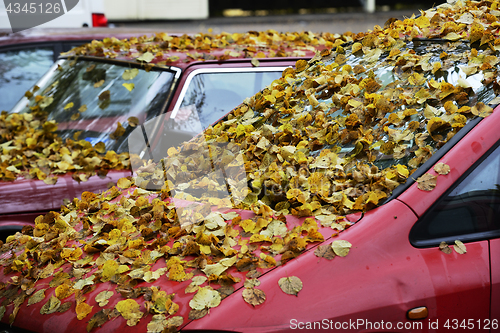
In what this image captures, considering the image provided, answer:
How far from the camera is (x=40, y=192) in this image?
2.87m

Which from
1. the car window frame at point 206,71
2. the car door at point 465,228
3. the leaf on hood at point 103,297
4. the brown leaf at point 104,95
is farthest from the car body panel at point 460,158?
the brown leaf at point 104,95

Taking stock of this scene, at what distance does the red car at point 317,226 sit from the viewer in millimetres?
1549

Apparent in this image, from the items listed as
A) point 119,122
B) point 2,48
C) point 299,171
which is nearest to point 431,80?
point 299,171

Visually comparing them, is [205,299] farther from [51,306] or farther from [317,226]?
[51,306]

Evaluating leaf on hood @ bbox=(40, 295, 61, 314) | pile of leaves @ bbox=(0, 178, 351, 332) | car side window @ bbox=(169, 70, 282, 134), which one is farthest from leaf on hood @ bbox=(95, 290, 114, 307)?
car side window @ bbox=(169, 70, 282, 134)

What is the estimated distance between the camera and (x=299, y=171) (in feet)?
6.66

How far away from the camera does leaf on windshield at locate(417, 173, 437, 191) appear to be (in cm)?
166

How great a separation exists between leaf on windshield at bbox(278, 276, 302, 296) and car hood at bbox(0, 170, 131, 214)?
5.77 ft

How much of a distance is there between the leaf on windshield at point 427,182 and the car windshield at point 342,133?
76mm

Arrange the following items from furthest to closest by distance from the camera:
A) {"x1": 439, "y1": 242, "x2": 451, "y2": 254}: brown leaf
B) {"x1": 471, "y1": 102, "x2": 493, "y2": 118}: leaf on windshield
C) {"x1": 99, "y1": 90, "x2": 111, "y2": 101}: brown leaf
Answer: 1. {"x1": 99, "y1": 90, "x2": 111, "y2": 101}: brown leaf
2. {"x1": 471, "y1": 102, "x2": 493, "y2": 118}: leaf on windshield
3. {"x1": 439, "y1": 242, "x2": 451, "y2": 254}: brown leaf

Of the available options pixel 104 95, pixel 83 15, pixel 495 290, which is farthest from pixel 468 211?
pixel 83 15

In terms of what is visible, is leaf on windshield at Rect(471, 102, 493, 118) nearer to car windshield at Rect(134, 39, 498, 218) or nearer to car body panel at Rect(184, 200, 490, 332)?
A: car windshield at Rect(134, 39, 498, 218)

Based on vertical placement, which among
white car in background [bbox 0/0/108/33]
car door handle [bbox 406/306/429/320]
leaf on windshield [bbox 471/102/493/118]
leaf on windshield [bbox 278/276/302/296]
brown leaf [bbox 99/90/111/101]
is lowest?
car door handle [bbox 406/306/429/320]

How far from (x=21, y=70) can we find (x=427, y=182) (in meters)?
4.54
